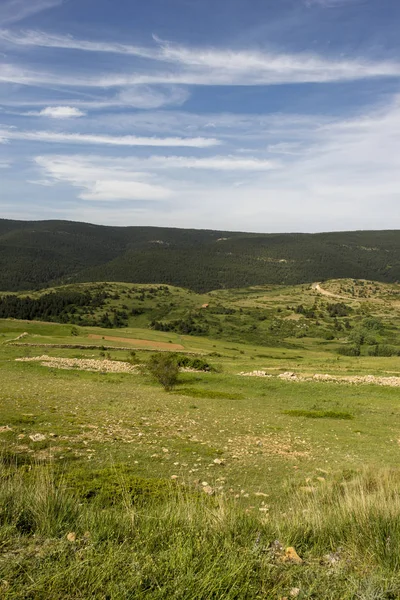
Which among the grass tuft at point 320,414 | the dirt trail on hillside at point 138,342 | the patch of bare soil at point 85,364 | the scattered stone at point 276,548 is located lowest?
the dirt trail on hillside at point 138,342

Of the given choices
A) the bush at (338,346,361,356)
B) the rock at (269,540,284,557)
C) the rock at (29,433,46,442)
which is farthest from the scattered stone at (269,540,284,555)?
the bush at (338,346,361,356)

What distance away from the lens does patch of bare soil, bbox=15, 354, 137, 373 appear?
36906mm

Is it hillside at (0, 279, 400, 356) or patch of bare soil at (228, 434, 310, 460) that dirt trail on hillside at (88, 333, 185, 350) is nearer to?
hillside at (0, 279, 400, 356)

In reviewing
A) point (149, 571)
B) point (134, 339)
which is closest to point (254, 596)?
point (149, 571)

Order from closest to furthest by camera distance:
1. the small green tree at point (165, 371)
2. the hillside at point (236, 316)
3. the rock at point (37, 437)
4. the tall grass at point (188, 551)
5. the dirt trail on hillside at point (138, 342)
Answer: the tall grass at point (188, 551) < the rock at point (37, 437) < the small green tree at point (165, 371) < the dirt trail on hillside at point (138, 342) < the hillside at point (236, 316)

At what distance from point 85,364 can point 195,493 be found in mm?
34190

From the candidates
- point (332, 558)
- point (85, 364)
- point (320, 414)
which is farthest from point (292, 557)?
point (85, 364)

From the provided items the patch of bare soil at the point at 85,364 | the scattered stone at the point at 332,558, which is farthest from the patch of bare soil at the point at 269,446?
the patch of bare soil at the point at 85,364

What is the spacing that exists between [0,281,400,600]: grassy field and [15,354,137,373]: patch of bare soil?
30.9 ft

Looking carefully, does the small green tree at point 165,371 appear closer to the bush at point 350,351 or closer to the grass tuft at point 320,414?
the grass tuft at point 320,414

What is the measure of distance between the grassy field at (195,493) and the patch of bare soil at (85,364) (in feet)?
30.9

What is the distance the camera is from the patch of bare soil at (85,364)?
3691cm

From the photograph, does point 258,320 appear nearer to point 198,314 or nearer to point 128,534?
point 198,314

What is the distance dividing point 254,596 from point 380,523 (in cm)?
234
